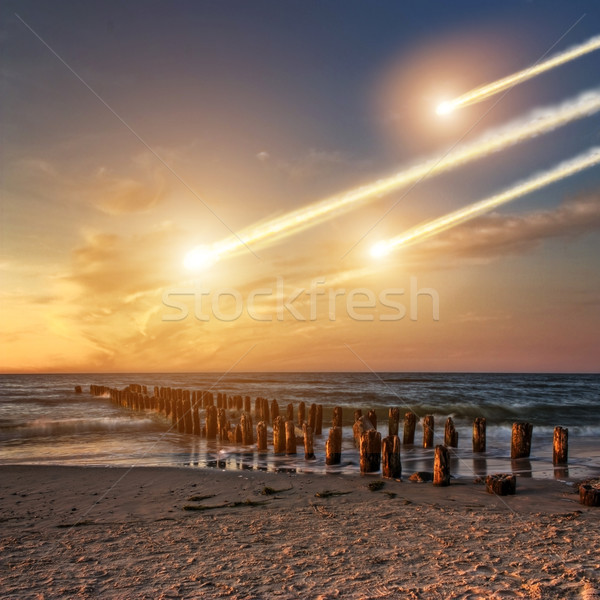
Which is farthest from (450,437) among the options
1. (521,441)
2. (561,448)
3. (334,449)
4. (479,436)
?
(334,449)

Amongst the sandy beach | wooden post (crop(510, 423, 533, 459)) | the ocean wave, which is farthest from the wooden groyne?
the ocean wave

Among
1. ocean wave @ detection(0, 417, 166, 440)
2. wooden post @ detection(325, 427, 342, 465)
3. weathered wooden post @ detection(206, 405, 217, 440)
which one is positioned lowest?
ocean wave @ detection(0, 417, 166, 440)

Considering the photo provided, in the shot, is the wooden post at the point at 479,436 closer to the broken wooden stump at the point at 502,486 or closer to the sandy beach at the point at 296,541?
the sandy beach at the point at 296,541

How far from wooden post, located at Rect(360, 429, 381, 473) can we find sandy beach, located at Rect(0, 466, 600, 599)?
1.29m

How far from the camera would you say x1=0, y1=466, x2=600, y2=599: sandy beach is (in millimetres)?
4812

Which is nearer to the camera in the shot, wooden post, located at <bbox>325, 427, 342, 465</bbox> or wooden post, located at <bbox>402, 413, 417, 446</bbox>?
wooden post, located at <bbox>325, 427, 342, 465</bbox>

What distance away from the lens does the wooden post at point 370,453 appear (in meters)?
11.1

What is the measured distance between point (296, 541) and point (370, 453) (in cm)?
531

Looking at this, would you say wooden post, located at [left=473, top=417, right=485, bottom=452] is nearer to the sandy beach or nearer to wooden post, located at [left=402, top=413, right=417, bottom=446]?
wooden post, located at [left=402, top=413, right=417, bottom=446]

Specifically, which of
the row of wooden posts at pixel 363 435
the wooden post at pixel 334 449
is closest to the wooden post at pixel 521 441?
the row of wooden posts at pixel 363 435

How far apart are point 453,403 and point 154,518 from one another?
3801cm

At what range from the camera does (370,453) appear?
11.2 meters

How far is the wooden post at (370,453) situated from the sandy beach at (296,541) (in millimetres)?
1291

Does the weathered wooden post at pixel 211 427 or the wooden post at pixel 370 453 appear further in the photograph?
the weathered wooden post at pixel 211 427
